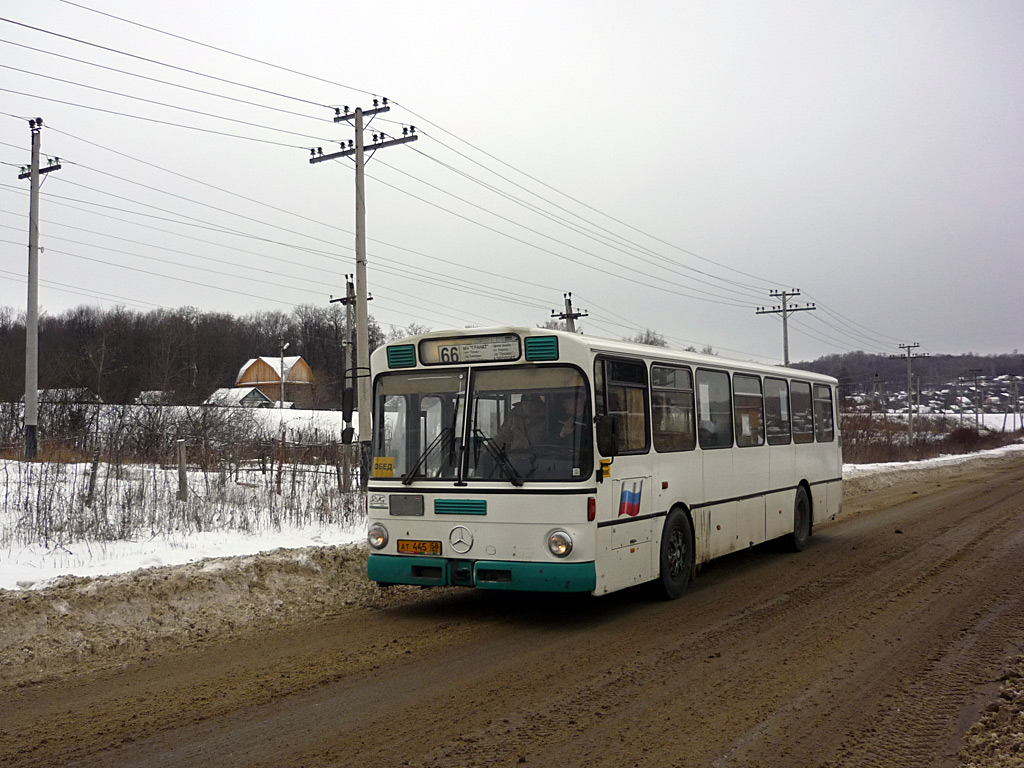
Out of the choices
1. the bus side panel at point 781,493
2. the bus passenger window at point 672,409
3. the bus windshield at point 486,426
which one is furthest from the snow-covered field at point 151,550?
the bus side panel at point 781,493

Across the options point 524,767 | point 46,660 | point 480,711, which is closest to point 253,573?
point 46,660

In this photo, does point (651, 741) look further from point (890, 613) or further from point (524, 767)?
point (890, 613)

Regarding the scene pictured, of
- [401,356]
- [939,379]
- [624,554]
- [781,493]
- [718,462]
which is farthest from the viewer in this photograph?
[939,379]

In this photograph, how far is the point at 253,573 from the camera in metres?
10.1

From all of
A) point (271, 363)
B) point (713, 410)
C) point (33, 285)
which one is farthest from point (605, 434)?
point (271, 363)

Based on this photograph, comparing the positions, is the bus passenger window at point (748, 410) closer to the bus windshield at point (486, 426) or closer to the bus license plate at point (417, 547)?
the bus windshield at point (486, 426)

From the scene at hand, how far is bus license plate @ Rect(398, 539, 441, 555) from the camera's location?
912 centimetres

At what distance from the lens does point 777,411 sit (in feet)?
46.4

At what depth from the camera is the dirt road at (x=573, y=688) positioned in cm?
529

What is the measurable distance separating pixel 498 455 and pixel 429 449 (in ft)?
2.67

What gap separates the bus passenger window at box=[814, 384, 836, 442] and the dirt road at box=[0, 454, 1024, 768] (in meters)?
5.36

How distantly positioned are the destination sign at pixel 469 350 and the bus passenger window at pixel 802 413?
7.43 meters

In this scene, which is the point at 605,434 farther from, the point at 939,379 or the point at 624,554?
the point at 939,379

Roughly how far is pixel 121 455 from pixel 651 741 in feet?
40.9
